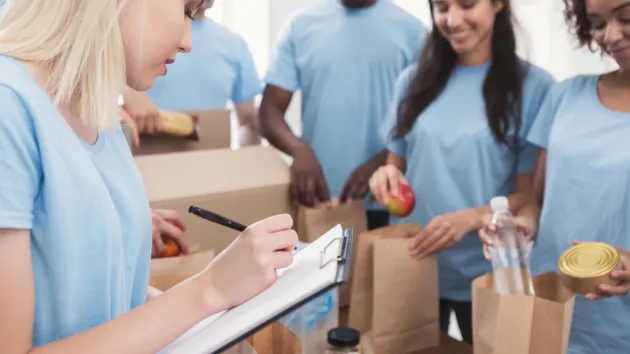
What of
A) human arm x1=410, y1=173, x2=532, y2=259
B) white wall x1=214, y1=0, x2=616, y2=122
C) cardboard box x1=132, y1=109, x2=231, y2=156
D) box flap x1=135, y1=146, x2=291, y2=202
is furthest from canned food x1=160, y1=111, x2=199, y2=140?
white wall x1=214, y1=0, x2=616, y2=122

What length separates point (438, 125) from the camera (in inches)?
56.0

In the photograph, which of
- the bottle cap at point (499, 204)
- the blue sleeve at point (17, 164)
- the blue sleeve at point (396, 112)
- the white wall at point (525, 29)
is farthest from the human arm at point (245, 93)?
the blue sleeve at point (17, 164)

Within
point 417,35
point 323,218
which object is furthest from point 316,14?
point 323,218

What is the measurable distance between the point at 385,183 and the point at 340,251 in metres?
0.73

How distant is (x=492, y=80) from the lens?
4.62 ft

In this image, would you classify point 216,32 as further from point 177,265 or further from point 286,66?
point 177,265

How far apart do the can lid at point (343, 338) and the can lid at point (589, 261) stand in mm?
314

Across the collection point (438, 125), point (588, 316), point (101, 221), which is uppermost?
point (101, 221)

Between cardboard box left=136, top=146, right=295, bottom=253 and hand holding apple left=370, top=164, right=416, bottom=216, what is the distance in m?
0.19

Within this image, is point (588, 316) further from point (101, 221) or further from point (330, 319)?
point (101, 221)

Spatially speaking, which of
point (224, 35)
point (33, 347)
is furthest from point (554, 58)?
point (33, 347)

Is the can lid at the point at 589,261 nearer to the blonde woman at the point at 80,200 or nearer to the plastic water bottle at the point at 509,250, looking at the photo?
the plastic water bottle at the point at 509,250

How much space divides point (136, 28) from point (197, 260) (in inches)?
20.9

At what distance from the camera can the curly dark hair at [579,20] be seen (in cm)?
128
